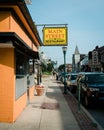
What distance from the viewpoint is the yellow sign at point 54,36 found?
19156 mm

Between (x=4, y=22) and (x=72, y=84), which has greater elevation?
(x=4, y=22)

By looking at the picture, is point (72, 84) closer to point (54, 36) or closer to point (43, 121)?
point (54, 36)

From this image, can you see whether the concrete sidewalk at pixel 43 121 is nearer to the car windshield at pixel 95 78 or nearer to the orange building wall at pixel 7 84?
the orange building wall at pixel 7 84

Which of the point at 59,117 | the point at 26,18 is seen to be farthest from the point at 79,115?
the point at 26,18

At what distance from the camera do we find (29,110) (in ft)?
43.0

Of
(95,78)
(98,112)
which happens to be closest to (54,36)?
(95,78)

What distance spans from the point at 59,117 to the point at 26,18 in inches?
161

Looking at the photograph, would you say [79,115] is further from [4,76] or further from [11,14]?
[11,14]

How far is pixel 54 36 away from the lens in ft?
64.7

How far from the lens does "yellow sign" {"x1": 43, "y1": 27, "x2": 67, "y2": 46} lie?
19156 mm

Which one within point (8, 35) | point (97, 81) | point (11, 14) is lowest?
point (97, 81)

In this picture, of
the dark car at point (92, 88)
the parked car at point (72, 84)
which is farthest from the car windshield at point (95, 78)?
the parked car at point (72, 84)

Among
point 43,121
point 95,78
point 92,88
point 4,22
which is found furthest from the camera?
point 95,78

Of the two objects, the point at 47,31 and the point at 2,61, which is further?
the point at 47,31
